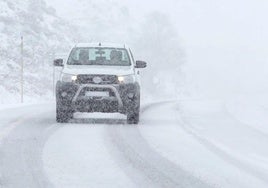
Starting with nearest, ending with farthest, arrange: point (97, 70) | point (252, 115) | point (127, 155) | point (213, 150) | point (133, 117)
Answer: point (127, 155) < point (213, 150) < point (97, 70) < point (133, 117) < point (252, 115)

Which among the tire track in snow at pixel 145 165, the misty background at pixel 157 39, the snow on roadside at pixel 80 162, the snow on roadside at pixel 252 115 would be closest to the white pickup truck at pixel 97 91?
the snow on roadside at pixel 80 162

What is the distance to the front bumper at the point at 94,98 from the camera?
14.7 metres

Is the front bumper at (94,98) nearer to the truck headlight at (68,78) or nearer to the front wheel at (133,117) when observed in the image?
the truck headlight at (68,78)

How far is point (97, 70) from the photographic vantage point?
1497 cm

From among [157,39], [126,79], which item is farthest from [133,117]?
[157,39]

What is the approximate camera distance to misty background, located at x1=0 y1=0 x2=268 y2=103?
45844mm

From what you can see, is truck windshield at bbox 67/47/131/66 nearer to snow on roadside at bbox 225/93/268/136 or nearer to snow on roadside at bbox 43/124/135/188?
snow on roadside at bbox 225/93/268/136

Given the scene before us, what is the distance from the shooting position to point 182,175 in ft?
25.7

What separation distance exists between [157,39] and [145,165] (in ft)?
185

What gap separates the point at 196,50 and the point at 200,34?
10.5 m

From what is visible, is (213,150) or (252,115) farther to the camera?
(252,115)

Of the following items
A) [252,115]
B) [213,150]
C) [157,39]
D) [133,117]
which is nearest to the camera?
[213,150]

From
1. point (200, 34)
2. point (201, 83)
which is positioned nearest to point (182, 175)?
point (201, 83)

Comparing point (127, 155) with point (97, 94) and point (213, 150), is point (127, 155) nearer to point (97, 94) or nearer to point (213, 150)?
point (213, 150)
